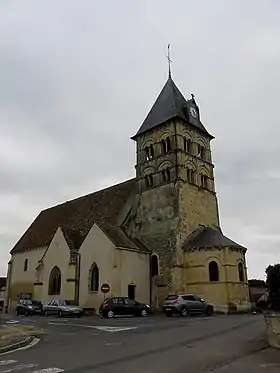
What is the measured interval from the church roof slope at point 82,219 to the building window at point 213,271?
6.96 m

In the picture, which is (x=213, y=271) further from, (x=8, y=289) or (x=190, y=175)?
(x=8, y=289)

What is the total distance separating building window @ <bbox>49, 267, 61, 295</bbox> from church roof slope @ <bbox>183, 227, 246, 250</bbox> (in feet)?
42.3

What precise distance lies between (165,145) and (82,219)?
12726mm

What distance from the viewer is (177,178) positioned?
3641cm

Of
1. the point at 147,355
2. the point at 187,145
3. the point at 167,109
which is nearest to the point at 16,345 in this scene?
the point at 147,355

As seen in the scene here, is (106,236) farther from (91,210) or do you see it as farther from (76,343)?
(76,343)

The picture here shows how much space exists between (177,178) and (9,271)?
27325 mm

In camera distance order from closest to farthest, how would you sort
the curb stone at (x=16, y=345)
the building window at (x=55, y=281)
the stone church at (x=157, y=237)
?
1. the curb stone at (x=16, y=345)
2. the stone church at (x=157, y=237)
3. the building window at (x=55, y=281)

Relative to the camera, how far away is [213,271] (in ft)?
108

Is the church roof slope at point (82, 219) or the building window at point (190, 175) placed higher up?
the building window at point (190, 175)

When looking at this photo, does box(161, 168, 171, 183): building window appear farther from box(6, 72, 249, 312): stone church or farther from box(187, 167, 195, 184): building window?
box(187, 167, 195, 184): building window

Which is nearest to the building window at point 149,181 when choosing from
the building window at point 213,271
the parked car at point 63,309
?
the building window at point 213,271

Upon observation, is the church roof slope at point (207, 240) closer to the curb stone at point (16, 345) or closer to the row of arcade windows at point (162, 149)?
the row of arcade windows at point (162, 149)

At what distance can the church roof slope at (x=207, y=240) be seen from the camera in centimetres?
3309
